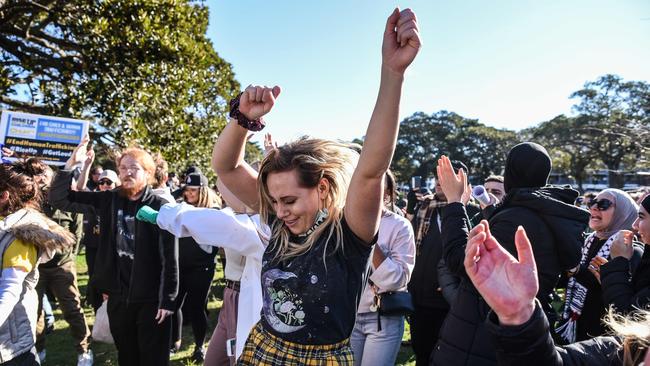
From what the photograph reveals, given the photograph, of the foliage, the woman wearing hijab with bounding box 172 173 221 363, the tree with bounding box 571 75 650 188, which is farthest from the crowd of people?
the tree with bounding box 571 75 650 188

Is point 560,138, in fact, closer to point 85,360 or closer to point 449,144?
point 449,144

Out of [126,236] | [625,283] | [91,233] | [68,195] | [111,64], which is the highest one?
[111,64]

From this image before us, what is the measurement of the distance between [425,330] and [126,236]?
2834mm

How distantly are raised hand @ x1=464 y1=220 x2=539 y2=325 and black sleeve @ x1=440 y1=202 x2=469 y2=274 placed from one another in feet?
3.35

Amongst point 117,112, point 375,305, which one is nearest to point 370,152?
point 375,305

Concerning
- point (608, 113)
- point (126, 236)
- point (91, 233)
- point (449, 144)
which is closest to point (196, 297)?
point (126, 236)

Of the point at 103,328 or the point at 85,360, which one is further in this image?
the point at 85,360

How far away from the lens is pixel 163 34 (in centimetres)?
840

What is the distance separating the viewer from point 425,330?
13.1 feet

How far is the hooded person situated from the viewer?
2012 mm

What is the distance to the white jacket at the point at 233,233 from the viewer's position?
218 cm

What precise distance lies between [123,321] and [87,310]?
3.71 m

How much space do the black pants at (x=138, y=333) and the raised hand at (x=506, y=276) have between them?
2.86 meters

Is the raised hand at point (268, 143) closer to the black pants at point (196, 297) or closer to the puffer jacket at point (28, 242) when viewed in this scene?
the puffer jacket at point (28, 242)
